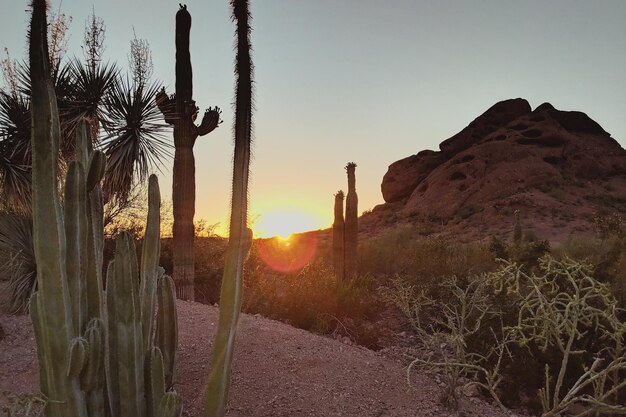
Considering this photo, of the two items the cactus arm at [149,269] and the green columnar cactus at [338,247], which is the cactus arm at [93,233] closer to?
the cactus arm at [149,269]

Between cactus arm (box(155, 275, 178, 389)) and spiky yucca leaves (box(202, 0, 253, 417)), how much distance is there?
0.53m

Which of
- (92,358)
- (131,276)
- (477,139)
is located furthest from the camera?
(477,139)

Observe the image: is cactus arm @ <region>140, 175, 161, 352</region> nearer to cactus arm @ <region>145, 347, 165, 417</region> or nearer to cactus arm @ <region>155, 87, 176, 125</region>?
cactus arm @ <region>145, 347, 165, 417</region>

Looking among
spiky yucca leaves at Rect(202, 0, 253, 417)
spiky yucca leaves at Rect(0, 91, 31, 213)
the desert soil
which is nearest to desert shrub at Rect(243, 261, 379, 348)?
the desert soil

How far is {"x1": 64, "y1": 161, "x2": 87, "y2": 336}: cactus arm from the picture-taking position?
11.6 ft

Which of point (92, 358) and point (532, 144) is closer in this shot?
point (92, 358)

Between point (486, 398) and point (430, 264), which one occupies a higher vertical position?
point (430, 264)

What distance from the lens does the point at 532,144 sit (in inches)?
1479

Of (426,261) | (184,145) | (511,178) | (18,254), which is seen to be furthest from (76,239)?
(511,178)

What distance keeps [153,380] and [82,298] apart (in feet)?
2.54

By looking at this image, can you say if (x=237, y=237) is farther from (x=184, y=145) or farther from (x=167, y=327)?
(x=184, y=145)

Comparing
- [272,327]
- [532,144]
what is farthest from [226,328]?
[532,144]

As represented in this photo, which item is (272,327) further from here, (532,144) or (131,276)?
(532,144)

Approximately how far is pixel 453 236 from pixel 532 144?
15.0 m
